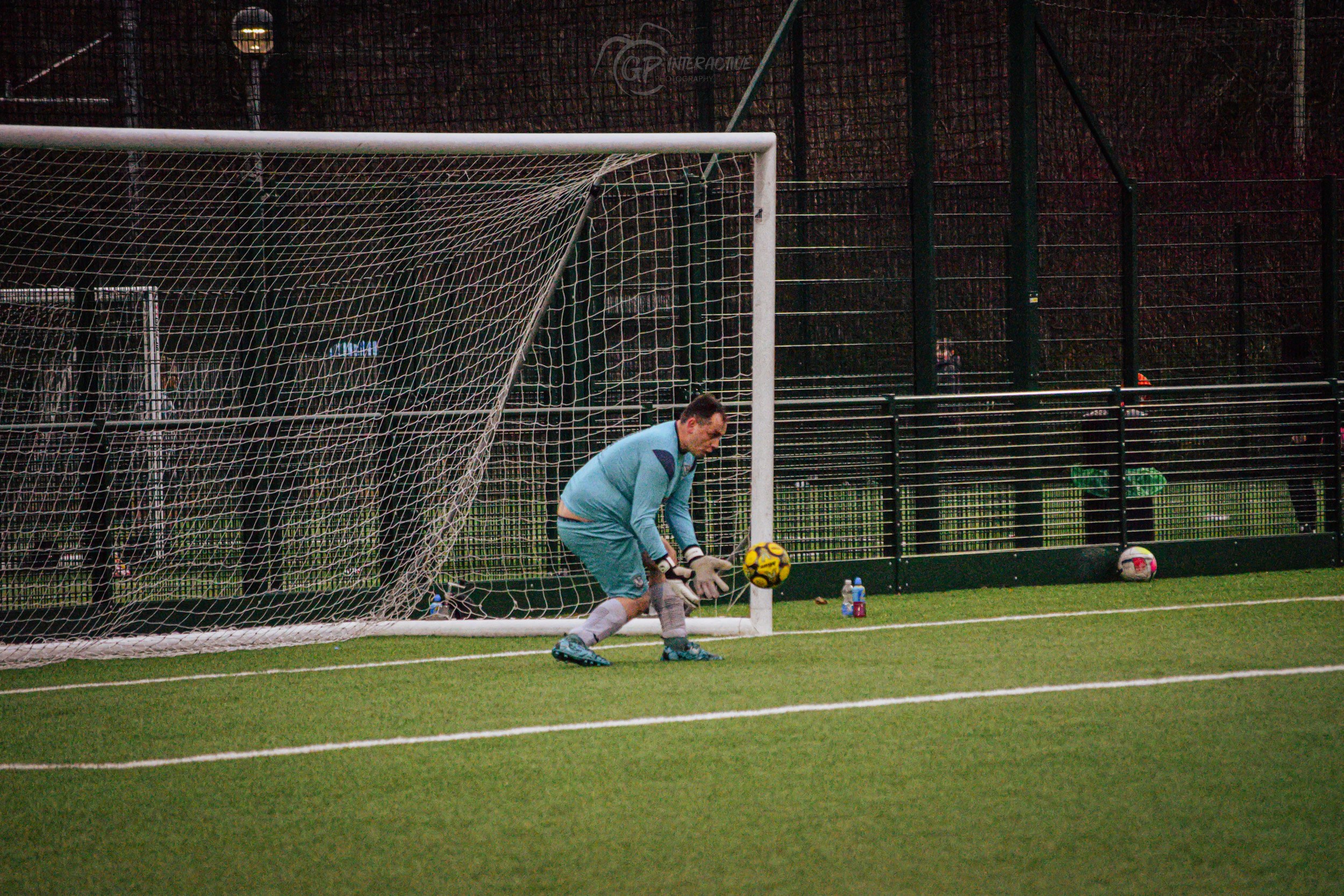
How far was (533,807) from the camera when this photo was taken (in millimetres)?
5102

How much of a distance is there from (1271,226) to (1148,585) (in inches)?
346

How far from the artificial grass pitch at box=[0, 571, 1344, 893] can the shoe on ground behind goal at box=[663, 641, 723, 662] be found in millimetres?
118

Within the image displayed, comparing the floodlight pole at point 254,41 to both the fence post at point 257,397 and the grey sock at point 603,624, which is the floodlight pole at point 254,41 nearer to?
the fence post at point 257,397

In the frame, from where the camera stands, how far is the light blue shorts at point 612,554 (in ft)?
25.4

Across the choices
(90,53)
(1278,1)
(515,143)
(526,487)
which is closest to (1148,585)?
(526,487)

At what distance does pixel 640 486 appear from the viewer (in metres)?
7.48

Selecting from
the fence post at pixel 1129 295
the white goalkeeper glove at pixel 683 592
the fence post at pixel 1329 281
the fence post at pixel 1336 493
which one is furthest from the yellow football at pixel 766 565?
the fence post at pixel 1329 281

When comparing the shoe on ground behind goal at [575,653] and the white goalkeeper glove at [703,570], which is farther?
the shoe on ground behind goal at [575,653]

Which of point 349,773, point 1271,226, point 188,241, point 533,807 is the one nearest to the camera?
point 533,807

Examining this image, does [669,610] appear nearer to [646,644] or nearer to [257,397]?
[646,644]

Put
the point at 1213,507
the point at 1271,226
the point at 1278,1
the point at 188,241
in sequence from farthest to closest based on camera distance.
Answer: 1. the point at 1278,1
2. the point at 1271,226
3. the point at 1213,507
4. the point at 188,241

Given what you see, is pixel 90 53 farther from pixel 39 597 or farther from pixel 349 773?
pixel 349 773

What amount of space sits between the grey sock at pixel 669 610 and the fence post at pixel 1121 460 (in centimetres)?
435

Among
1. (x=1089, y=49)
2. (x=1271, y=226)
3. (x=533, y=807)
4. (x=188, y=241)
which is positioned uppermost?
(x=1089, y=49)
